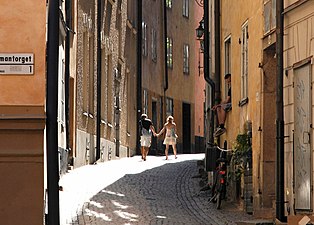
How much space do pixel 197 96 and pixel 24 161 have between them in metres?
34.6

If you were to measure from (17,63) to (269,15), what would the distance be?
4.03 meters

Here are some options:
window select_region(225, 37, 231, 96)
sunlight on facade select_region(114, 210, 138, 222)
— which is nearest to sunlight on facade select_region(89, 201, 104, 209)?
sunlight on facade select_region(114, 210, 138, 222)

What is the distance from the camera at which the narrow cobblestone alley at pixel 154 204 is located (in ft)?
52.7

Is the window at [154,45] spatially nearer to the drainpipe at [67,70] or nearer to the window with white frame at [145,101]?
the window with white frame at [145,101]

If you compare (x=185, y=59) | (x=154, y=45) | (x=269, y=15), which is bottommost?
(x=269, y=15)

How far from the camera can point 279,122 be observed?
14.7 metres

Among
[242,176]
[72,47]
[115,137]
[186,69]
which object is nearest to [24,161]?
[242,176]

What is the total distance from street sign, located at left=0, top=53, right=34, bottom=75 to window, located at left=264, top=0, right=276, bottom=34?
372cm

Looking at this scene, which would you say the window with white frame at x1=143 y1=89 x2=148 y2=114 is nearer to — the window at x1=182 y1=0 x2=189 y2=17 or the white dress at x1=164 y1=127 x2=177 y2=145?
the white dress at x1=164 y1=127 x2=177 y2=145

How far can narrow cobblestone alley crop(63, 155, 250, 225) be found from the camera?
632 inches

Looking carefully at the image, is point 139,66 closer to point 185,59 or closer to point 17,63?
point 185,59

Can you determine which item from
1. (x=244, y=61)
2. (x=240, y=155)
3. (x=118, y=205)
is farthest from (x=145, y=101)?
(x=118, y=205)

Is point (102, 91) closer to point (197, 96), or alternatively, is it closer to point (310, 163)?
point (310, 163)

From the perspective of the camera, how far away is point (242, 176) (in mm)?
18016
